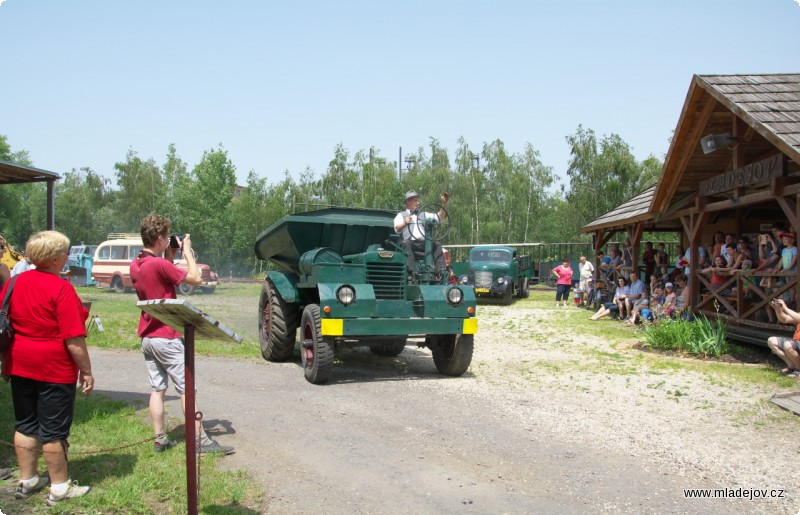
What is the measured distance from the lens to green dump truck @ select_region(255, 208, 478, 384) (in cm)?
789

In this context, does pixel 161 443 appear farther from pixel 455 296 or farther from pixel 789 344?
pixel 789 344

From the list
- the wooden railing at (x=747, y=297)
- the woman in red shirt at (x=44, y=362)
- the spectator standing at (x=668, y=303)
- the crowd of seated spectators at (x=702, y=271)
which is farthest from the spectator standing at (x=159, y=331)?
the spectator standing at (x=668, y=303)

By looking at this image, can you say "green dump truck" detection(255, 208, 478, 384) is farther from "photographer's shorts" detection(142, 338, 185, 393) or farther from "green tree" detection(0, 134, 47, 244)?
"green tree" detection(0, 134, 47, 244)

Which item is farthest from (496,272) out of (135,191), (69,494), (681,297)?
(135,191)

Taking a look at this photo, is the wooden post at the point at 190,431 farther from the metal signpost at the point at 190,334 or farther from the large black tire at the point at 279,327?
the large black tire at the point at 279,327

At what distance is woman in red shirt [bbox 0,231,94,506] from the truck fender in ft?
16.4

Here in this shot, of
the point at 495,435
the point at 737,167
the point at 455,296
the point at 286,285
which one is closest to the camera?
the point at 495,435

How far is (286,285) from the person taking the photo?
31.1 ft

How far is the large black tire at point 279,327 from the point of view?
31.0 feet

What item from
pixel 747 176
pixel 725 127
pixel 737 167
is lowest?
pixel 747 176

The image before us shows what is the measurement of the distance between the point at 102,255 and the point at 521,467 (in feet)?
88.9

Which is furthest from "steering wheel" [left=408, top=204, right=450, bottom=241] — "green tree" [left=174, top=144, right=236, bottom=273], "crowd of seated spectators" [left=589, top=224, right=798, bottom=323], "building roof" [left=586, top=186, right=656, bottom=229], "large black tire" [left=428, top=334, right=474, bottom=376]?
"green tree" [left=174, top=144, right=236, bottom=273]

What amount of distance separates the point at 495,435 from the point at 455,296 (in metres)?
2.72

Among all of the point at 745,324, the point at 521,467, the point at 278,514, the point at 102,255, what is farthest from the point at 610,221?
the point at 102,255
